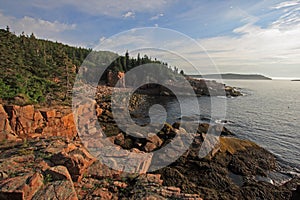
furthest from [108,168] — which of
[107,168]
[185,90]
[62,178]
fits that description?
[185,90]

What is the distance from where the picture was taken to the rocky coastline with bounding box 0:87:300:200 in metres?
7.31

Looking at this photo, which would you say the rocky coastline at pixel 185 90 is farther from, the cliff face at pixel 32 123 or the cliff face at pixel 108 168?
the cliff face at pixel 32 123

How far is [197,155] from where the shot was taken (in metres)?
14.9

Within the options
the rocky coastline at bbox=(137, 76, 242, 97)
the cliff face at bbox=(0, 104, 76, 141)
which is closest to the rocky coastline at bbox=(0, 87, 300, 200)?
the cliff face at bbox=(0, 104, 76, 141)

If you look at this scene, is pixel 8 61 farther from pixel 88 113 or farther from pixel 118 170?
pixel 118 170

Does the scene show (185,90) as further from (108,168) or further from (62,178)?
(62,178)

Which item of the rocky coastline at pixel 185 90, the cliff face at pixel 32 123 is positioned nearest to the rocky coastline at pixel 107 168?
the cliff face at pixel 32 123

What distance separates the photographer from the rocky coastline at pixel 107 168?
7.31 metres

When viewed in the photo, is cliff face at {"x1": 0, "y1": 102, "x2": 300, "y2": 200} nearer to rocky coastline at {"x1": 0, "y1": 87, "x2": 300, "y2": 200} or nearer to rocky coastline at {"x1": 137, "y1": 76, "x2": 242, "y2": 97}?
rocky coastline at {"x1": 0, "y1": 87, "x2": 300, "y2": 200}

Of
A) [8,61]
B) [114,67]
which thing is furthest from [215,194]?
[114,67]

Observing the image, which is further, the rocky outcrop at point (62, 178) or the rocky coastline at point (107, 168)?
Answer: the rocky coastline at point (107, 168)

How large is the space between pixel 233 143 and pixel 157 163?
9.90 meters

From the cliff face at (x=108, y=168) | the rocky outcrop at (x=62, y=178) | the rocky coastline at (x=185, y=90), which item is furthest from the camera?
the rocky coastline at (x=185, y=90)

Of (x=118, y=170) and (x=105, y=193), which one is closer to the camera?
(x=105, y=193)
